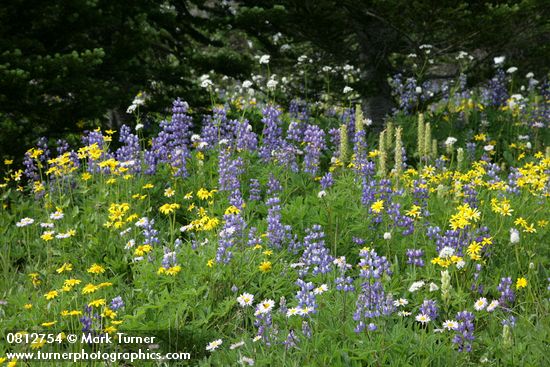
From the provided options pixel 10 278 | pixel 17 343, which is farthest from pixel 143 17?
pixel 17 343

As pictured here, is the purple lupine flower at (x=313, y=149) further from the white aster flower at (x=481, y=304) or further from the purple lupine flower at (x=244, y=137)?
the white aster flower at (x=481, y=304)

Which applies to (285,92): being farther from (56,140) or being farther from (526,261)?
(526,261)

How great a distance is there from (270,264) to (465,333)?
4.58 feet

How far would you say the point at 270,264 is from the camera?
403 centimetres

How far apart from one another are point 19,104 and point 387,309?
14.4 feet

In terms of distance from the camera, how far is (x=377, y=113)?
829 cm

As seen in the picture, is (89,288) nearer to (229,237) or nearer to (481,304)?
(229,237)

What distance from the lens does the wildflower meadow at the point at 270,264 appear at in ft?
10.7

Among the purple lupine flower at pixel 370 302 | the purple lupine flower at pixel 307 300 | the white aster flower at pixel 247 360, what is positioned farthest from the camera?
the purple lupine flower at pixel 307 300

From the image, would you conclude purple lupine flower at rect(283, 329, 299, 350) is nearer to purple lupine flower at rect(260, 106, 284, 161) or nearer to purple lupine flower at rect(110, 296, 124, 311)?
purple lupine flower at rect(110, 296, 124, 311)

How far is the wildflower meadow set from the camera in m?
3.25

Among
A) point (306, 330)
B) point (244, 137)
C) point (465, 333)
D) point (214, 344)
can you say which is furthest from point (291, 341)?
point (244, 137)

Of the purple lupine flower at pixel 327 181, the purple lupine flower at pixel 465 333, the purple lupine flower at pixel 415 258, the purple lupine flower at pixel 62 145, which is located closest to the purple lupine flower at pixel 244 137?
the purple lupine flower at pixel 327 181

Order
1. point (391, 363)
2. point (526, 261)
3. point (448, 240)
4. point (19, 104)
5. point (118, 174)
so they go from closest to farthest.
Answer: point (391, 363) < point (448, 240) < point (526, 261) < point (118, 174) < point (19, 104)
